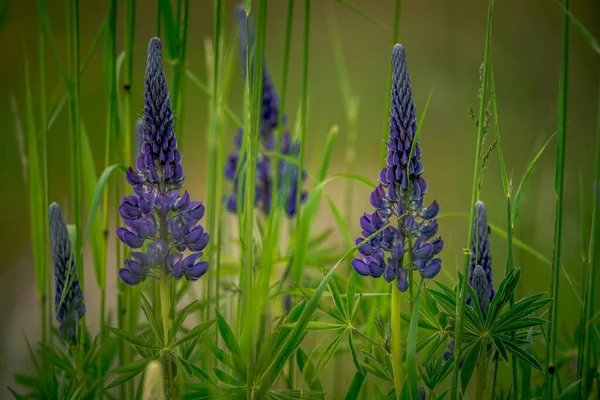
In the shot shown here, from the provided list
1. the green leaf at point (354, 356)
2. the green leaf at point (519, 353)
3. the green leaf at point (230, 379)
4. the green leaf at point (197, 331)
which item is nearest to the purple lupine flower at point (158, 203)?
the green leaf at point (197, 331)

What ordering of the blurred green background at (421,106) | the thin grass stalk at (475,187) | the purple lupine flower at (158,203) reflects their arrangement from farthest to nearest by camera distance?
1. the blurred green background at (421,106)
2. the purple lupine flower at (158,203)
3. the thin grass stalk at (475,187)

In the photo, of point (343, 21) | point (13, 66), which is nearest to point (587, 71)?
point (343, 21)

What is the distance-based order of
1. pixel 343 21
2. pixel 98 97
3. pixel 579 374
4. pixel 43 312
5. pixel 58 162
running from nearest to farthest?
pixel 579 374, pixel 43 312, pixel 58 162, pixel 98 97, pixel 343 21

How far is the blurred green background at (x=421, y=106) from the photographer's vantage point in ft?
11.9

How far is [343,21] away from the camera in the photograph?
742 cm

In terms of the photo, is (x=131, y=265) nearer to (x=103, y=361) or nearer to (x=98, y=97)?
(x=103, y=361)

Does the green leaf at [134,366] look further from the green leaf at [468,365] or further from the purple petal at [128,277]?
the green leaf at [468,365]

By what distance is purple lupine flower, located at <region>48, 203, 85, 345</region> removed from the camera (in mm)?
1421

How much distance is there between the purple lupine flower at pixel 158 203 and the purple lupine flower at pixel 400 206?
1.11 ft

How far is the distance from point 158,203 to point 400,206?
0.47m

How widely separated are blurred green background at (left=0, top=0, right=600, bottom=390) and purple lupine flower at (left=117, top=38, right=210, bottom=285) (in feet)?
5.83

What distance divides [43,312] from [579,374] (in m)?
1.30

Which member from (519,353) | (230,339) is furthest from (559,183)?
(230,339)

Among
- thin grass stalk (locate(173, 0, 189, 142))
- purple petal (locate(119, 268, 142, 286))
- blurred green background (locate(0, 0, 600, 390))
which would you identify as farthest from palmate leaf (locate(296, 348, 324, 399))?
blurred green background (locate(0, 0, 600, 390))
